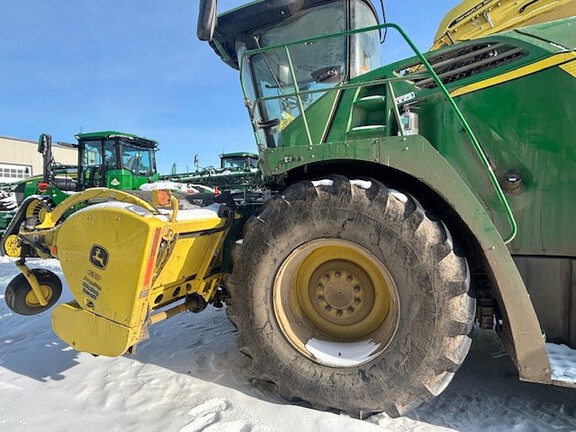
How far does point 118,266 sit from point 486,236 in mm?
2119

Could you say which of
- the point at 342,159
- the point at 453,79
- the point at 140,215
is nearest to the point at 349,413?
the point at 342,159

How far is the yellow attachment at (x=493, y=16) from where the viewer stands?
10.0 feet

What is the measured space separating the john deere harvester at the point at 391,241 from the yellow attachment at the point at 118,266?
10mm

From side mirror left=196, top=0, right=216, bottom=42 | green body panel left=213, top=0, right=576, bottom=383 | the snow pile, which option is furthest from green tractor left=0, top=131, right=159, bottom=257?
the snow pile

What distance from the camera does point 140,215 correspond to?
91.0 inches

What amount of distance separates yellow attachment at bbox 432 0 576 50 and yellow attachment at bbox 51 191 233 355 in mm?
3131

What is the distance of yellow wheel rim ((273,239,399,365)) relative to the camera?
7.63 feet

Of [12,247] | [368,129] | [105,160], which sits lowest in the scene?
[12,247]

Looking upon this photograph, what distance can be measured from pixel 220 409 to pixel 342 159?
A: 166 centimetres

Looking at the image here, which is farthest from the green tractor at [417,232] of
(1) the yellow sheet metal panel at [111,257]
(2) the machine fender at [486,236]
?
(1) the yellow sheet metal panel at [111,257]

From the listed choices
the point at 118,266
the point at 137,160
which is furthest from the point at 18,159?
the point at 118,266

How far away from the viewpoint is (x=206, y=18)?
2.37 metres

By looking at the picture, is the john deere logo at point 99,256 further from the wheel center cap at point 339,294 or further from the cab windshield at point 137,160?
the cab windshield at point 137,160

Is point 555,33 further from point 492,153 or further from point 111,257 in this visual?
point 111,257
